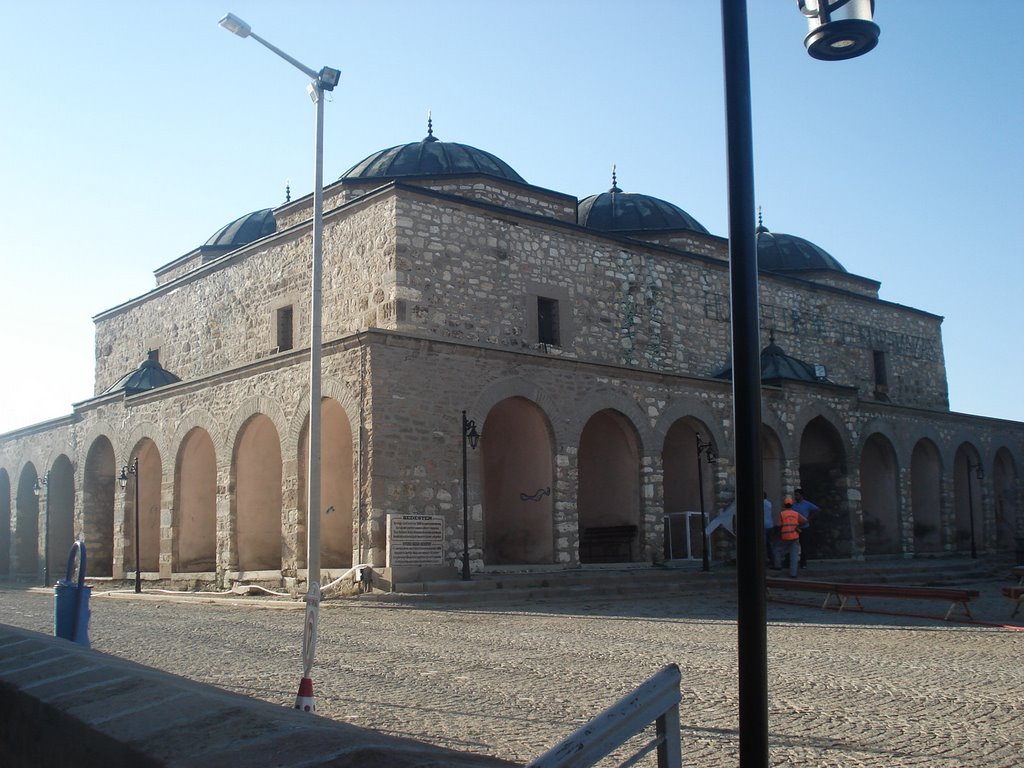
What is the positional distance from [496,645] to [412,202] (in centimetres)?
1102

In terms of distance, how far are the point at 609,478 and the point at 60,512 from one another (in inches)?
618

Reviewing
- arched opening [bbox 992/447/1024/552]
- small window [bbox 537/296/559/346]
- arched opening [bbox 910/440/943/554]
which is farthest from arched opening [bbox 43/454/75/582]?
arched opening [bbox 992/447/1024/552]

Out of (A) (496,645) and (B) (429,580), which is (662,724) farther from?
(B) (429,580)

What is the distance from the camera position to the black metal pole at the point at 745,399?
3.29 metres

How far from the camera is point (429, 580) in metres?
16.4

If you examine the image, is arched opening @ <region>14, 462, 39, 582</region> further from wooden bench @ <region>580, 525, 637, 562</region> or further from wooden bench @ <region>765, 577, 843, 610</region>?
wooden bench @ <region>765, 577, 843, 610</region>

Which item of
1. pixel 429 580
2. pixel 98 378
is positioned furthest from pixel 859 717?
pixel 98 378

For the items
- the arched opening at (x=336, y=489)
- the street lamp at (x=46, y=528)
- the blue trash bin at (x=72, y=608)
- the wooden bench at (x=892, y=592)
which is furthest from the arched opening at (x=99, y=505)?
the blue trash bin at (x=72, y=608)

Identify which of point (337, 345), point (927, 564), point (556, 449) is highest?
point (337, 345)

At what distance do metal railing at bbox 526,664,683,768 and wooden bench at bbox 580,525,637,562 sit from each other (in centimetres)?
1792

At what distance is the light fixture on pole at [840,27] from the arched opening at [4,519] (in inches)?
1224

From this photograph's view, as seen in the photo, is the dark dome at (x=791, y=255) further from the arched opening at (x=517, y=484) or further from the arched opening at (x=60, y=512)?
the arched opening at (x=60, y=512)

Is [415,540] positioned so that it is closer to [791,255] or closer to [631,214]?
[631,214]

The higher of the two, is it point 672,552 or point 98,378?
point 98,378
